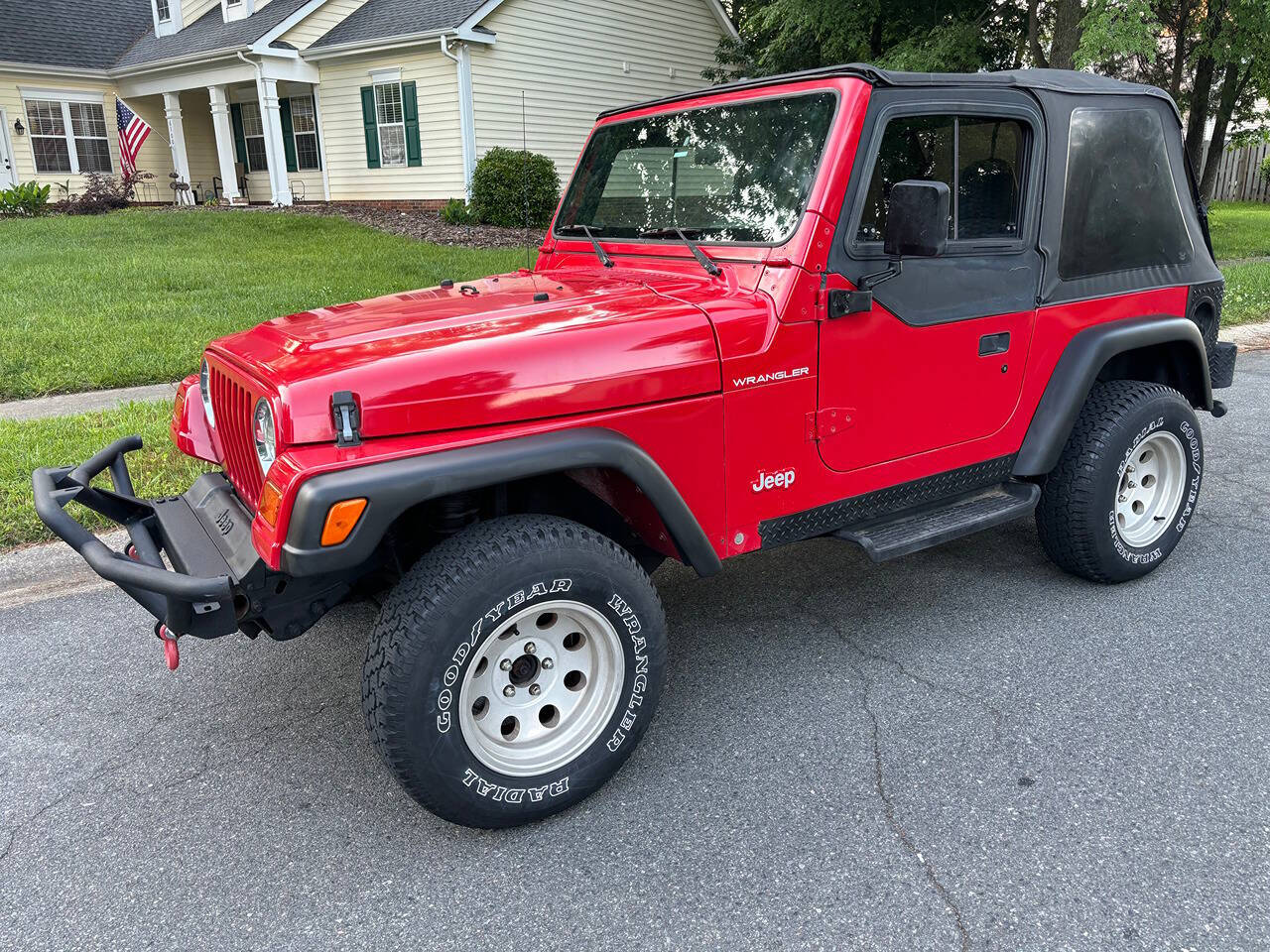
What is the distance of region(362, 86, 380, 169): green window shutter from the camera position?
1761 centimetres

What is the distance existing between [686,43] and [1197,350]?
62.1ft

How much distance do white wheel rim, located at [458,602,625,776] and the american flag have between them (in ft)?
65.3

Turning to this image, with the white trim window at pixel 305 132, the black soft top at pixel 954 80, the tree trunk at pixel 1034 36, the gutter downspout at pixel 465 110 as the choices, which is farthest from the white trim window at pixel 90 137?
the black soft top at pixel 954 80

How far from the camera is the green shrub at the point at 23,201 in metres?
17.3

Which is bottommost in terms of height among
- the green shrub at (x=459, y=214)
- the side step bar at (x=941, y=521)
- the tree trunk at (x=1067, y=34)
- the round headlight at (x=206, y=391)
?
the side step bar at (x=941, y=521)

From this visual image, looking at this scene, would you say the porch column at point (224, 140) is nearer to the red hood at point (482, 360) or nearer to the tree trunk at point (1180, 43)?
the tree trunk at point (1180, 43)

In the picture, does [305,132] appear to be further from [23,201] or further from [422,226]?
[422,226]

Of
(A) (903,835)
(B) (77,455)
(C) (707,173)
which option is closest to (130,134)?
(B) (77,455)

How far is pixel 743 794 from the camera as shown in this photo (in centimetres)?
273

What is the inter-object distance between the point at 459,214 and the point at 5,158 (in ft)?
36.2

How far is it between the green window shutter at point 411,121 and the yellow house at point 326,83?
0.03m

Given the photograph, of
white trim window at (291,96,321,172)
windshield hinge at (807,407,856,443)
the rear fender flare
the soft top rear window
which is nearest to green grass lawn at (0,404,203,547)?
windshield hinge at (807,407,856,443)

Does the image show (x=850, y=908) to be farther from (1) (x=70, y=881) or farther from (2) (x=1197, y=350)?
(2) (x=1197, y=350)

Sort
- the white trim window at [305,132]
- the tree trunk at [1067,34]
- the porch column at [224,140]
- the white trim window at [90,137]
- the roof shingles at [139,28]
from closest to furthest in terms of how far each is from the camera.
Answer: the tree trunk at [1067,34] → the roof shingles at [139,28] → the porch column at [224,140] → the white trim window at [305,132] → the white trim window at [90,137]
